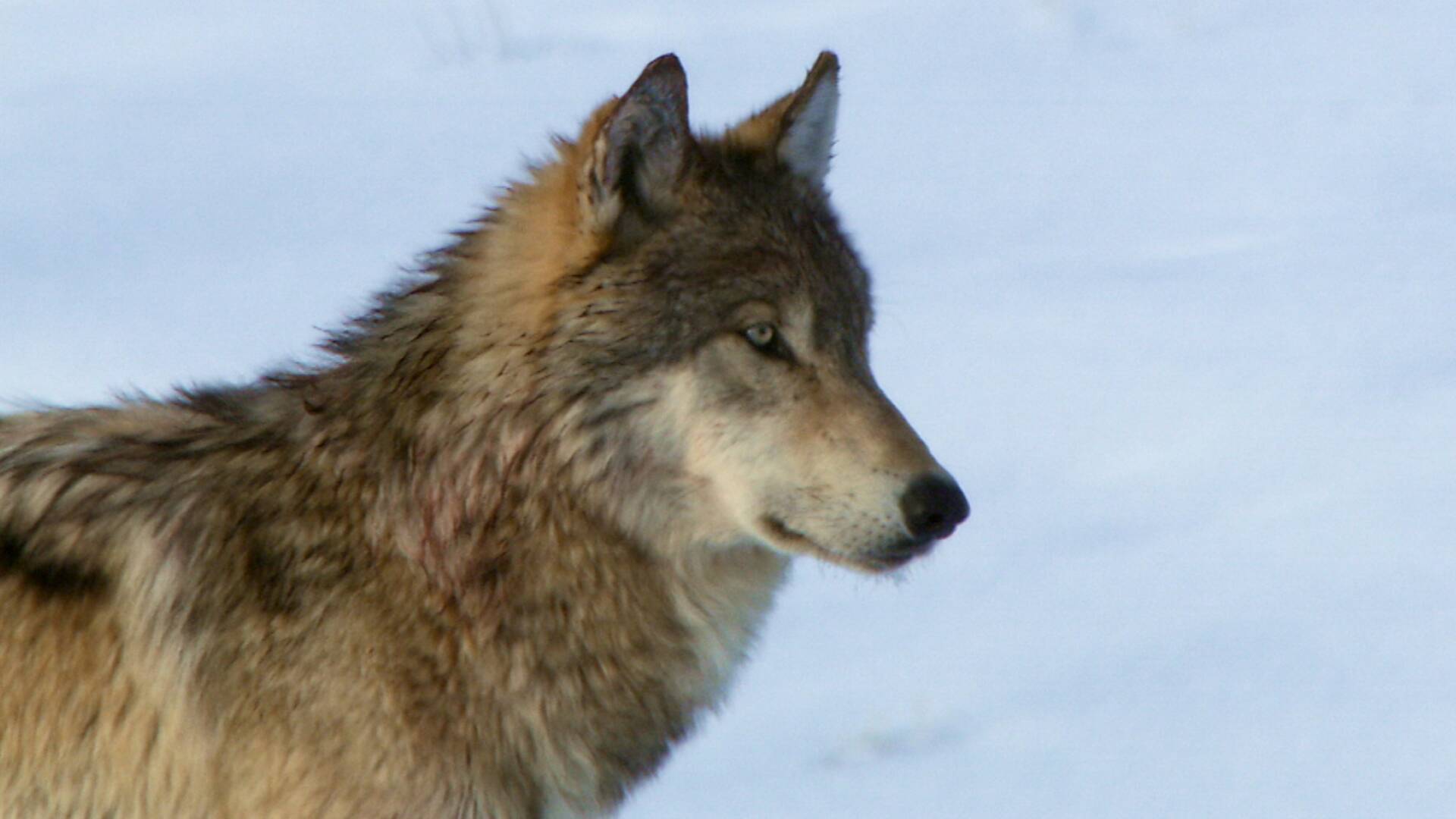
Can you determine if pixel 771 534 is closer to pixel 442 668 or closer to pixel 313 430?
pixel 442 668

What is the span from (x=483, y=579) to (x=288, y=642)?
34 centimetres

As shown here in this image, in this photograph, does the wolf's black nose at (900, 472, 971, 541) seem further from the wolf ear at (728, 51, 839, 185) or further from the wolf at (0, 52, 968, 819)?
the wolf ear at (728, 51, 839, 185)

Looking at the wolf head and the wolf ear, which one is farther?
the wolf ear

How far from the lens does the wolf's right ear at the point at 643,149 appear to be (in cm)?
340

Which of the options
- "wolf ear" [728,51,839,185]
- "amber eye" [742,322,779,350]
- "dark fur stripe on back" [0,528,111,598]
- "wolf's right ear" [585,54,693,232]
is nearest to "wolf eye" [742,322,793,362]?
"amber eye" [742,322,779,350]

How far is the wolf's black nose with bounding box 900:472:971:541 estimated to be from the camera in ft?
11.2

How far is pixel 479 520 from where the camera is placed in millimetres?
3498

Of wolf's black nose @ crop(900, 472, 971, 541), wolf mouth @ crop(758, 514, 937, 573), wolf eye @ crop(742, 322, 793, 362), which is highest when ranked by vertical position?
wolf eye @ crop(742, 322, 793, 362)

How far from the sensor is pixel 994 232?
870cm

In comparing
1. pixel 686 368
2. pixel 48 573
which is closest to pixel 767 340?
pixel 686 368

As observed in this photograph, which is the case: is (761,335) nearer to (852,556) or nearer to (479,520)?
(852,556)

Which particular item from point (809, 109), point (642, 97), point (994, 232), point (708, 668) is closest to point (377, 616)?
point (708, 668)

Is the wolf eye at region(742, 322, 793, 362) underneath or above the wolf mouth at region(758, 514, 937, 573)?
above

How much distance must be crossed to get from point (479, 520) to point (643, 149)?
0.69 meters
